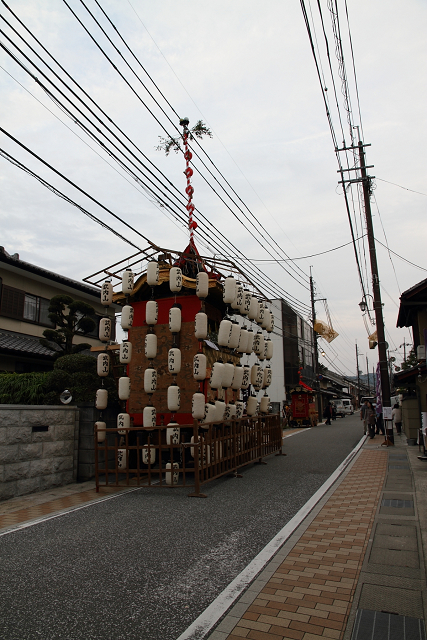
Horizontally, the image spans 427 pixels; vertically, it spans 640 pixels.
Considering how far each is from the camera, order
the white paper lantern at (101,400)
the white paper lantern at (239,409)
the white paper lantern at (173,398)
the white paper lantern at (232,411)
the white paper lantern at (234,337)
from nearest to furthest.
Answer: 1. the white paper lantern at (173,398)
2. the white paper lantern at (101,400)
3. the white paper lantern at (234,337)
4. the white paper lantern at (232,411)
5. the white paper lantern at (239,409)

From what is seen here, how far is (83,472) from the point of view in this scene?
10.7 metres

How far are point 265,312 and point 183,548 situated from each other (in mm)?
10295

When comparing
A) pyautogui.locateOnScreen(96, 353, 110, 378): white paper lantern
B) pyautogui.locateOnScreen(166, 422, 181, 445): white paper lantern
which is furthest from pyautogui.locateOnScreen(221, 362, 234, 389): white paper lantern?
pyautogui.locateOnScreen(96, 353, 110, 378): white paper lantern

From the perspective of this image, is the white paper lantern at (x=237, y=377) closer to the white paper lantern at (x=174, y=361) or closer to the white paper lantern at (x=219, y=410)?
the white paper lantern at (x=219, y=410)

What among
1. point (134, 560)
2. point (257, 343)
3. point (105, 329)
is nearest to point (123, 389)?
point (105, 329)

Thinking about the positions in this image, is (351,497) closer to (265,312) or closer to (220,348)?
(220,348)

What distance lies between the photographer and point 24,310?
17859 mm

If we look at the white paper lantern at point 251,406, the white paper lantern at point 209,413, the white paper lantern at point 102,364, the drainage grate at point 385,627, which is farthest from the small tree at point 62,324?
the drainage grate at point 385,627

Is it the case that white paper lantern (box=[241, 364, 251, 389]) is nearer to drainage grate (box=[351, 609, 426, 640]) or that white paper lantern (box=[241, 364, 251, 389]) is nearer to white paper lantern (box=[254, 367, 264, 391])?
white paper lantern (box=[254, 367, 264, 391])

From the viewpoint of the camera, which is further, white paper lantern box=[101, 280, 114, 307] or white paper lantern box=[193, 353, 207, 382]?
white paper lantern box=[101, 280, 114, 307]

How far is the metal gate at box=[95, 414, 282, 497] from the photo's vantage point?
31.0 ft

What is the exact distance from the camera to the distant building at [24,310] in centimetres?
1605

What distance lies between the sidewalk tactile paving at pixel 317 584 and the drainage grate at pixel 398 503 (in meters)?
0.36

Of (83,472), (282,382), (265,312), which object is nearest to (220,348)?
(265,312)
